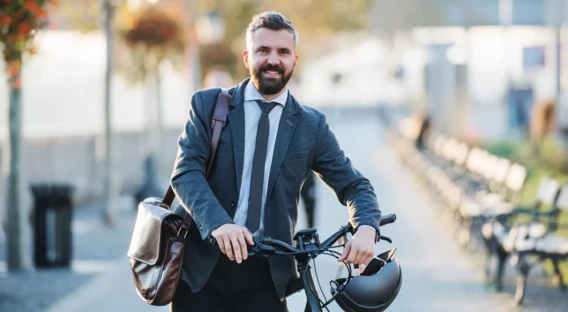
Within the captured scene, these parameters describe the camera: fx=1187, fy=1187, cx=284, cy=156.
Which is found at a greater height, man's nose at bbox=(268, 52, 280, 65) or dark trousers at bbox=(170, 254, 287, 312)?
man's nose at bbox=(268, 52, 280, 65)

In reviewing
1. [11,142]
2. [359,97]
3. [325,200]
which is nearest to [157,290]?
[11,142]

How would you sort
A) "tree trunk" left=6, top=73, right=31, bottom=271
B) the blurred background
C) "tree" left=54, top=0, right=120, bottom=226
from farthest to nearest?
"tree" left=54, top=0, right=120, bottom=226
"tree trunk" left=6, top=73, right=31, bottom=271
the blurred background

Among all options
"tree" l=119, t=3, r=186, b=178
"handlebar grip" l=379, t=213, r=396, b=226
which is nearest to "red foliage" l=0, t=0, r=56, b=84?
"handlebar grip" l=379, t=213, r=396, b=226

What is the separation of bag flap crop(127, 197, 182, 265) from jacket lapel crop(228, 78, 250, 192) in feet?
0.92

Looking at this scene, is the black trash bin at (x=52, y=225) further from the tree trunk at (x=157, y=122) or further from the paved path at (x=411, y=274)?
the tree trunk at (x=157, y=122)

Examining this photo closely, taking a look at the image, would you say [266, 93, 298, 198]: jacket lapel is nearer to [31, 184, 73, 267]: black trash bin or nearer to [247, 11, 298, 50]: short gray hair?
[247, 11, 298, 50]: short gray hair

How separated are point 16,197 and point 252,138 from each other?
804 cm

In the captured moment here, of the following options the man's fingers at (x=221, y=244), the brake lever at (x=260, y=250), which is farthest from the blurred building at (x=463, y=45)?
the man's fingers at (x=221, y=244)

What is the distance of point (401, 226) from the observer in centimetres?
1560

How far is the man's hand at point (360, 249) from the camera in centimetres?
377

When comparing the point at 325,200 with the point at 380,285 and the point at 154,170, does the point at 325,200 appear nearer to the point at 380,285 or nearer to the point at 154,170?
the point at 154,170

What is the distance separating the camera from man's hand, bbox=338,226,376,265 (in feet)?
12.4

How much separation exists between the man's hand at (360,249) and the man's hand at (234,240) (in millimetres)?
324

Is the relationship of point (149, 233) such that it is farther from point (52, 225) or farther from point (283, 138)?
point (52, 225)
